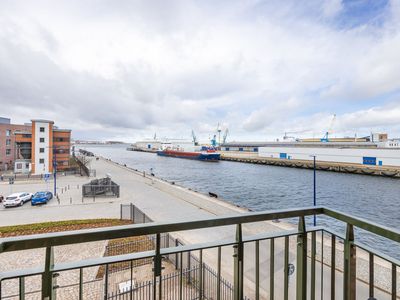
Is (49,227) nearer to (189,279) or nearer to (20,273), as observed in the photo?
(189,279)

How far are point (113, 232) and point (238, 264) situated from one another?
3.52ft

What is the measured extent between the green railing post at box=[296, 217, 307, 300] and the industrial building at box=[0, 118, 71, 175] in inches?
1498

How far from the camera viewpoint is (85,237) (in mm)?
1390

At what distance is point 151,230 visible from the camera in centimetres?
153

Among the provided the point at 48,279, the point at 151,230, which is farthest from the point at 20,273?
the point at 151,230

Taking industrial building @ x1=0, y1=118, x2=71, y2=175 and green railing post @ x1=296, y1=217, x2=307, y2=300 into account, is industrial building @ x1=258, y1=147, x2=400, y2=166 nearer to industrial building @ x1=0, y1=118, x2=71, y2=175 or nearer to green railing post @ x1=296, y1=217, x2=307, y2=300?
industrial building @ x1=0, y1=118, x2=71, y2=175

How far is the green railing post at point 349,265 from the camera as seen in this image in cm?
194

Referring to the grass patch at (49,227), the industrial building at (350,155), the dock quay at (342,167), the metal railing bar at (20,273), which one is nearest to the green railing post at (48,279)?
the metal railing bar at (20,273)

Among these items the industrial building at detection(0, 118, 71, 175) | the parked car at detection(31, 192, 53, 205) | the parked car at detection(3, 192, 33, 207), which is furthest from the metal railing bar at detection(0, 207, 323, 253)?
the industrial building at detection(0, 118, 71, 175)

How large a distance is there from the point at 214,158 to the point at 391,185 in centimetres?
5141

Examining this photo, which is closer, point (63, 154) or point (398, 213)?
point (398, 213)

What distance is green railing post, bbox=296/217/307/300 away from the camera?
2119mm

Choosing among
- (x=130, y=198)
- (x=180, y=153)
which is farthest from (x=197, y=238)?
(x=180, y=153)

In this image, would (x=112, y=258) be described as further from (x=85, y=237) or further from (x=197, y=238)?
(x=197, y=238)
